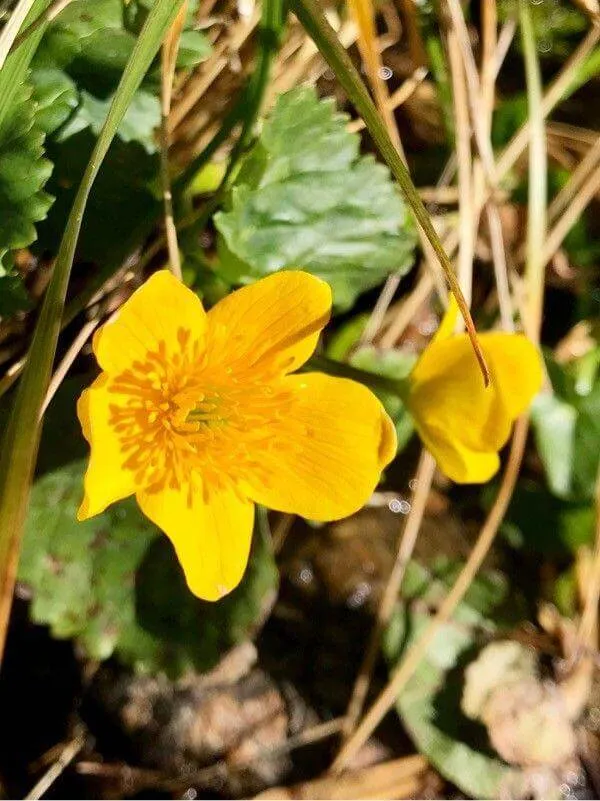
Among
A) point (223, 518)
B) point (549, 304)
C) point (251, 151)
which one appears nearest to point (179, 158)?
point (251, 151)

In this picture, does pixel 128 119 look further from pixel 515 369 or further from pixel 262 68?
pixel 515 369

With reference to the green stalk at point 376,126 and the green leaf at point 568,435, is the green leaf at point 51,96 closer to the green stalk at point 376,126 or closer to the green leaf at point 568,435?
the green stalk at point 376,126

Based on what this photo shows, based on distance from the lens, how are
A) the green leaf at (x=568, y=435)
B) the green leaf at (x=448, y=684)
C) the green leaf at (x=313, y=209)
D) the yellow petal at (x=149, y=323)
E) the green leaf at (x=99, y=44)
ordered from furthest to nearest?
the green leaf at (x=568, y=435)
the green leaf at (x=448, y=684)
the green leaf at (x=313, y=209)
the green leaf at (x=99, y=44)
the yellow petal at (x=149, y=323)

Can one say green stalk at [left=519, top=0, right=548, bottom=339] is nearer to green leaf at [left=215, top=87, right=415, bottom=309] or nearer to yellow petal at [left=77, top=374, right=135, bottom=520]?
green leaf at [left=215, top=87, right=415, bottom=309]

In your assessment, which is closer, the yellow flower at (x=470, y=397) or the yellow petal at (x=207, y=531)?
the yellow petal at (x=207, y=531)

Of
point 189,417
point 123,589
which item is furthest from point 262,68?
point 123,589

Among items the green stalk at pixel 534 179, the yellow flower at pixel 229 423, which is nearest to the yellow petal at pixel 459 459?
the yellow flower at pixel 229 423

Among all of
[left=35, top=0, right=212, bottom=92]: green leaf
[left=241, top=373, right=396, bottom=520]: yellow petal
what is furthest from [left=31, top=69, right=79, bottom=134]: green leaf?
[left=241, top=373, right=396, bottom=520]: yellow petal
